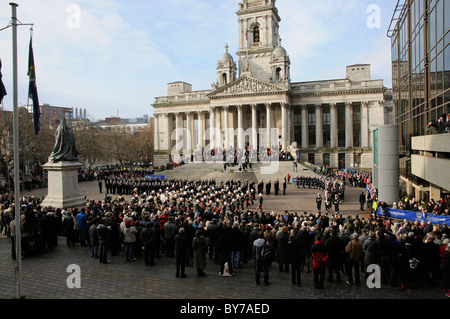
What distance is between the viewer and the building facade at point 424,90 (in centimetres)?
1889

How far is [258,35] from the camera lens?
235 ft

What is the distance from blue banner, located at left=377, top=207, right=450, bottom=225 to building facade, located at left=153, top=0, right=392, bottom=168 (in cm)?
4166

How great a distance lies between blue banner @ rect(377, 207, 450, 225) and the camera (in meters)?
14.9

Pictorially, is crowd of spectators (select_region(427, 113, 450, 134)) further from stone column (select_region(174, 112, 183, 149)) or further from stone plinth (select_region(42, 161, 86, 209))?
stone column (select_region(174, 112, 183, 149))

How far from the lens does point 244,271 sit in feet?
38.0

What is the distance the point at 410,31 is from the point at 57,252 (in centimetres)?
3098

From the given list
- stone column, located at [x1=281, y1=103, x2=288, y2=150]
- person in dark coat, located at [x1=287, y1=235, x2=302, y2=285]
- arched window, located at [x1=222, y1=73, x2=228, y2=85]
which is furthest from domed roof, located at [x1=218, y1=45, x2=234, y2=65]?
person in dark coat, located at [x1=287, y1=235, x2=302, y2=285]

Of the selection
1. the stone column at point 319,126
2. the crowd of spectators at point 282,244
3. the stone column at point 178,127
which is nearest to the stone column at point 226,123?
the stone column at point 178,127

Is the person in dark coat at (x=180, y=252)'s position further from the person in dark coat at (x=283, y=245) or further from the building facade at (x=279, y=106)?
the building facade at (x=279, y=106)

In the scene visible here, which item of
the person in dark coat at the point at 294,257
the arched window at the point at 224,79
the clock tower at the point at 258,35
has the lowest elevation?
the person in dark coat at the point at 294,257

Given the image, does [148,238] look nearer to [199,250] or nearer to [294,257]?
[199,250]

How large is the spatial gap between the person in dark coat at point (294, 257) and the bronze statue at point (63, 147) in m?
14.8

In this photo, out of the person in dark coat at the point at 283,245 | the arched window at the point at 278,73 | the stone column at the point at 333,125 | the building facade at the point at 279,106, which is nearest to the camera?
the person in dark coat at the point at 283,245
